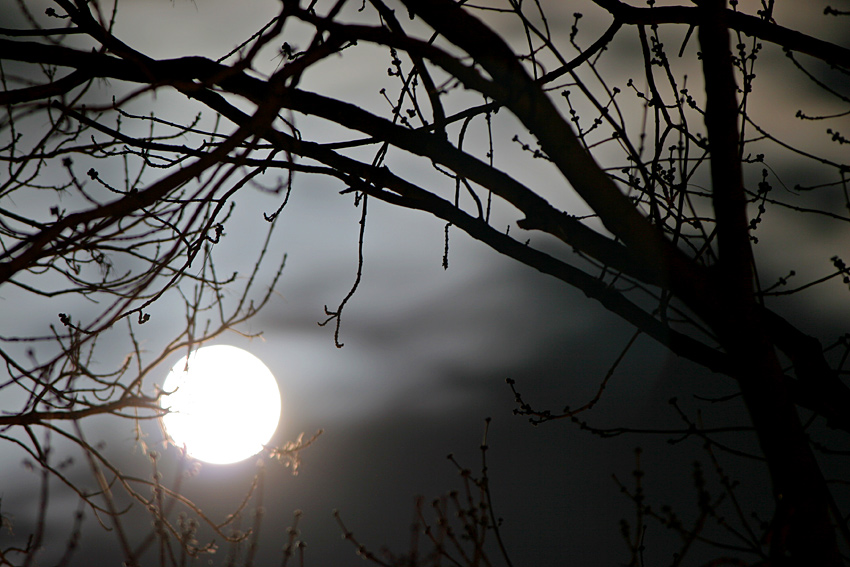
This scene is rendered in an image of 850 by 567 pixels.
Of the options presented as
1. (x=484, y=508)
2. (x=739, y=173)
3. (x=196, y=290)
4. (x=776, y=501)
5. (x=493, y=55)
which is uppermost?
(x=196, y=290)

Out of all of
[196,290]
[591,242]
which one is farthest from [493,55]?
[196,290]

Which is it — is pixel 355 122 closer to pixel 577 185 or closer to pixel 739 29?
pixel 577 185

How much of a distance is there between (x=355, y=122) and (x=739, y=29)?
169 centimetres

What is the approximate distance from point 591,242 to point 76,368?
119 inches

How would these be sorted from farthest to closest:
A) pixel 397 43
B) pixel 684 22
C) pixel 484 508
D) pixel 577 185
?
pixel 684 22
pixel 484 508
pixel 577 185
pixel 397 43

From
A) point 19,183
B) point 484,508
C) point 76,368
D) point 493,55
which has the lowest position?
point 484,508

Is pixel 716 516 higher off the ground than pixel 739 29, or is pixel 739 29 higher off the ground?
pixel 739 29

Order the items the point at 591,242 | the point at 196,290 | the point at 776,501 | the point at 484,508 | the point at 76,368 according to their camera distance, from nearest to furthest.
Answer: the point at 776,501, the point at 591,242, the point at 484,508, the point at 76,368, the point at 196,290

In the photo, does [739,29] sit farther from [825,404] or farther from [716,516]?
[716,516]

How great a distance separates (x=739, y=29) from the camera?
2561 mm

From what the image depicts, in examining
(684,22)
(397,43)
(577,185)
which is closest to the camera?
(397,43)

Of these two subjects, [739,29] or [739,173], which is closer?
[739,173]

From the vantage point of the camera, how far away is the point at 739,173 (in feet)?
6.51

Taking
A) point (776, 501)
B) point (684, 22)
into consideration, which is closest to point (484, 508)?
point (776, 501)
